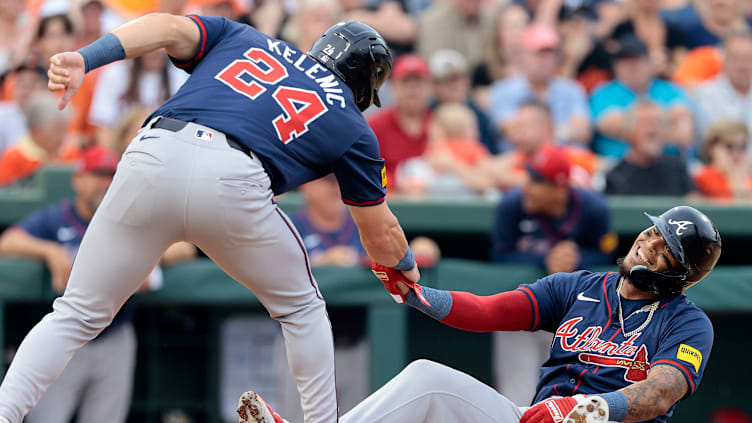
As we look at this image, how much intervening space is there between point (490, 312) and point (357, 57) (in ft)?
3.50

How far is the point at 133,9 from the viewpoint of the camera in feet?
25.9

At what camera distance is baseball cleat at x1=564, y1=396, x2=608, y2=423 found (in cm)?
293

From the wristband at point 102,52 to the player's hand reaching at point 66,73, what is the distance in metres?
0.03

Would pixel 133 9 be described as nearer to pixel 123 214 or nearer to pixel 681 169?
pixel 681 169

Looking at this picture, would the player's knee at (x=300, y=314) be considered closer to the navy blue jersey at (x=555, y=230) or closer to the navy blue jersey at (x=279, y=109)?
the navy blue jersey at (x=279, y=109)

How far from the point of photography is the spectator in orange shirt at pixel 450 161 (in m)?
6.52

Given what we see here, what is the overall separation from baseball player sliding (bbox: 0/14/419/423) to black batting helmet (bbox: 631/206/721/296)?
0.86 meters

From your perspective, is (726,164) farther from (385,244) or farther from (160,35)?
(160,35)

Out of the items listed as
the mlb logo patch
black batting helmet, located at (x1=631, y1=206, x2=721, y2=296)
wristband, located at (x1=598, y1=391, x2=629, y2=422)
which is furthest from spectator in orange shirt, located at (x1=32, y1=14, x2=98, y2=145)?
wristband, located at (x1=598, y1=391, x2=629, y2=422)

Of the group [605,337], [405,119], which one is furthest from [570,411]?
[405,119]

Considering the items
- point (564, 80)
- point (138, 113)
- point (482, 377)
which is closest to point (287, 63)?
point (138, 113)

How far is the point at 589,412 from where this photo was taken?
294 cm

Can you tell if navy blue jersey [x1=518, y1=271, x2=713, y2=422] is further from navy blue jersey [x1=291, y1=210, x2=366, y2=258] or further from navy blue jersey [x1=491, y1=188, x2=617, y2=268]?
navy blue jersey [x1=291, y1=210, x2=366, y2=258]

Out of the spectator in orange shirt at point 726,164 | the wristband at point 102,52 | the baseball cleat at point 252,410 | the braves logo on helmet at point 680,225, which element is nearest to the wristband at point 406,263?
the baseball cleat at point 252,410
